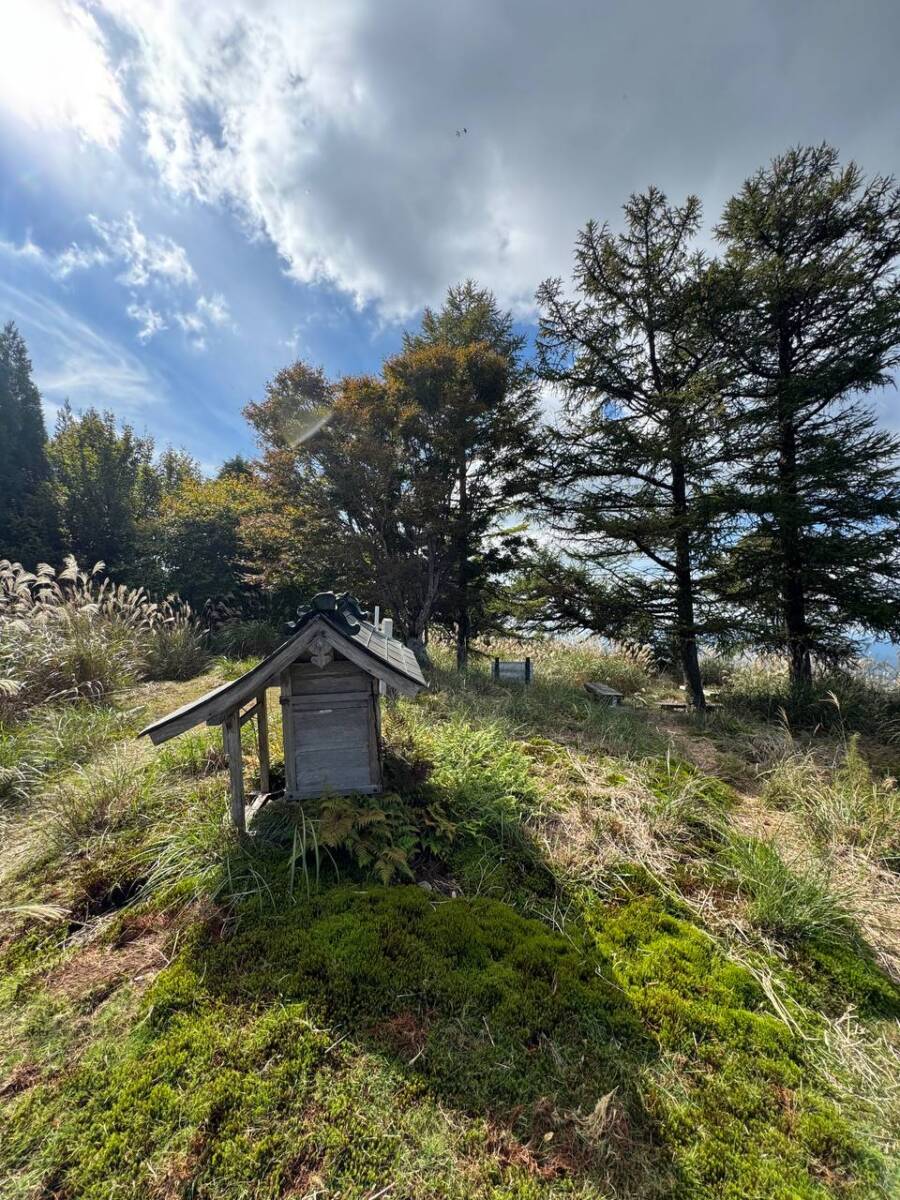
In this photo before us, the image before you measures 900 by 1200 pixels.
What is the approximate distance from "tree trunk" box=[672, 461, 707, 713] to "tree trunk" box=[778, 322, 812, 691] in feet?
4.44

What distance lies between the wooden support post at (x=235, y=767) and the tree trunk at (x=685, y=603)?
7083 millimetres

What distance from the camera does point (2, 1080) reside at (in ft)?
5.16

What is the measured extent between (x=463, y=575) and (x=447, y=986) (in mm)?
8561

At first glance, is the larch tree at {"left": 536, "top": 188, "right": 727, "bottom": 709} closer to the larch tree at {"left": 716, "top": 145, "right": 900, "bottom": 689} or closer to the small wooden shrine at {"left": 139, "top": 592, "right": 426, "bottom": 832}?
the larch tree at {"left": 716, "top": 145, "right": 900, "bottom": 689}

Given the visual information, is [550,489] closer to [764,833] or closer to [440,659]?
[440,659]

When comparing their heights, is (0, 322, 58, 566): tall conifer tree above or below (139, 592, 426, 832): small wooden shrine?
above

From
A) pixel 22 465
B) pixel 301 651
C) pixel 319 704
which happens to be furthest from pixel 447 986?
pixel 22 465

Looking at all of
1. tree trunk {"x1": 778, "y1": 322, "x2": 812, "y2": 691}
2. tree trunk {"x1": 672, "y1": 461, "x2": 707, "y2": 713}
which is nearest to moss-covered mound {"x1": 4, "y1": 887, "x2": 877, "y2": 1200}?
tree trunk {"x1": 672, "y1": 461, "x2": 707, "y2": 713}

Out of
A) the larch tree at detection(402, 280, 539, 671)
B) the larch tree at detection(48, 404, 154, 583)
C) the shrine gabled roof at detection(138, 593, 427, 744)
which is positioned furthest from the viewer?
the larch tree at detection(48, 404, 154, 583)

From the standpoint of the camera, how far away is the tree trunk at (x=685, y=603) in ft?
24.2

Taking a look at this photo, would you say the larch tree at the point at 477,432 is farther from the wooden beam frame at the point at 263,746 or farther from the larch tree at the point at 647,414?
the wooden beam frame at the point at 263,746

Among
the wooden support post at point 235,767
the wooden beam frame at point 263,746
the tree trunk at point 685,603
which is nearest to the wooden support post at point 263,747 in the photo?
the wooden beam frame at point 263,746

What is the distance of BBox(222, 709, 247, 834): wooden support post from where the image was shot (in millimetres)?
2754

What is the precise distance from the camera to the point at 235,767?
275 centimetres
